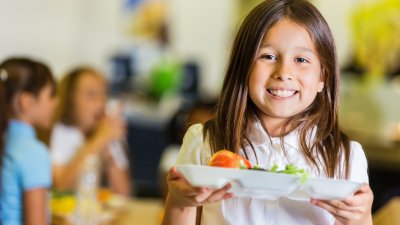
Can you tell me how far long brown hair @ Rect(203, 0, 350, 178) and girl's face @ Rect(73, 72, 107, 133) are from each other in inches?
70.4

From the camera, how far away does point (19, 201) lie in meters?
1.54

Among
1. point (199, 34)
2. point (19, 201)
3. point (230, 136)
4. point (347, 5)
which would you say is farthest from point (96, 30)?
point (230, 136)

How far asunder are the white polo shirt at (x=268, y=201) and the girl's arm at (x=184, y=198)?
0.06 meters

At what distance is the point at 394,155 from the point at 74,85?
101 inches

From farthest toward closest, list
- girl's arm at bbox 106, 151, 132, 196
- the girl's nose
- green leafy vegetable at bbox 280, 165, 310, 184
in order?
1. girl's arm at bbox 106, 151, 132, 196
2. the girl's nose
3. green leafy vegetable at bbox 280, 165, 310, 184

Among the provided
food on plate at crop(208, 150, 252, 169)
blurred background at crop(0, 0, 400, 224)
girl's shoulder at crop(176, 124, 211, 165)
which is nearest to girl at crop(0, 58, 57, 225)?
girl's shoulder at crop(176, 124, 211, 165)

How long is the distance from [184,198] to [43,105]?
103cm

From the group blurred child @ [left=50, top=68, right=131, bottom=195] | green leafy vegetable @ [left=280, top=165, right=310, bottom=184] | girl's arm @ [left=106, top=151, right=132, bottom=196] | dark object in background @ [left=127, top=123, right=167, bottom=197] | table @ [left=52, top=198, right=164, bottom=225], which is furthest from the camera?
dark object in background @ [left=127, top=123, right=167, bottom=197]

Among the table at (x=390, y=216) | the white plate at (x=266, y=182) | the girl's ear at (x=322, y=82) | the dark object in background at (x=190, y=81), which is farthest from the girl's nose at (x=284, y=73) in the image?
the dark object in background at (x=190, y=81)

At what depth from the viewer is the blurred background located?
3822 mm

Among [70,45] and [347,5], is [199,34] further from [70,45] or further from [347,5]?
[347,5]

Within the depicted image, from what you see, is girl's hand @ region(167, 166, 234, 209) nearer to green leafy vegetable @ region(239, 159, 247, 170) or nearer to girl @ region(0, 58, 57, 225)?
green leafy vegetable @ region(239, 159, 247, 170)

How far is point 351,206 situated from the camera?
785mm

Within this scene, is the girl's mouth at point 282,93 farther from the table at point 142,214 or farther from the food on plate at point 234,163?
the table at point 142,214
